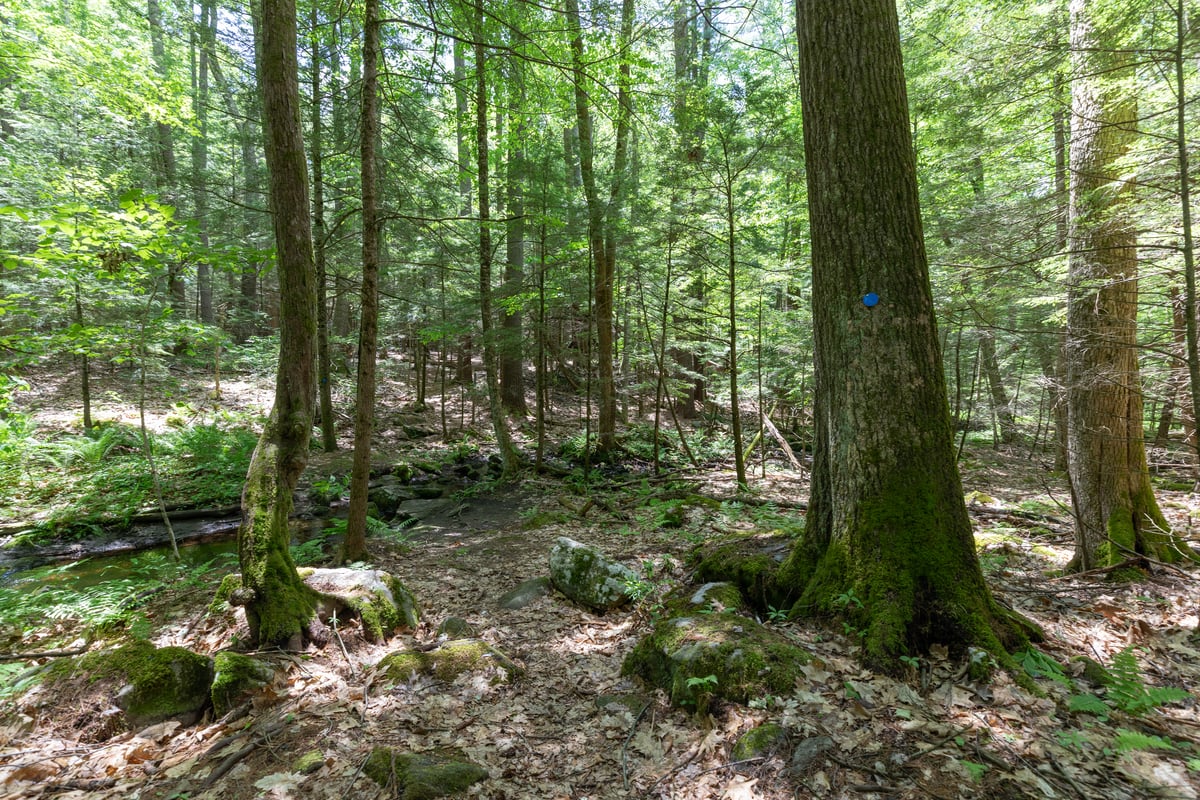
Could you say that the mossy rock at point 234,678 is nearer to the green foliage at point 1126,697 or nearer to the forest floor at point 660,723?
the forest floor at point 660,723

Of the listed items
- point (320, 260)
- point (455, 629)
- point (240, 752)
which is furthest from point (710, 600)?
point (320, 260)

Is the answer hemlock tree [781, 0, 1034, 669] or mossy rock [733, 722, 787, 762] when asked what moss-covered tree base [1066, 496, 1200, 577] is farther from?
mossy rock [733, 722, 787, 762]

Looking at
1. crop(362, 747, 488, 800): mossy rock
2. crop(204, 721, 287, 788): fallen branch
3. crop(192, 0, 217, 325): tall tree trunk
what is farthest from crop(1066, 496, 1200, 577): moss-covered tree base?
crop(192, 0, 217, 325): tall tree trunk

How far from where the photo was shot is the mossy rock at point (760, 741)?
2.44m

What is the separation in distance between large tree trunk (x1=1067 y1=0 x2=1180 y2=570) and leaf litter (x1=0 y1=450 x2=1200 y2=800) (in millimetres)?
585

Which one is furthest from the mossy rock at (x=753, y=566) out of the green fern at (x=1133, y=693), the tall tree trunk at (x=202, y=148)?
the tall tree trunk at (x=202, y=148)

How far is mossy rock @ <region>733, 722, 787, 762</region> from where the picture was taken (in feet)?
8.01

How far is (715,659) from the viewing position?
9.96 ft

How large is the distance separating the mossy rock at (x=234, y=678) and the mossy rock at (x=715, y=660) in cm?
249

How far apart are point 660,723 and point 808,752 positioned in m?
0.88

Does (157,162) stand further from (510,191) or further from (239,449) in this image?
(510,191)

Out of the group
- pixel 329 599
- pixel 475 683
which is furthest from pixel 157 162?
pixel 475 683

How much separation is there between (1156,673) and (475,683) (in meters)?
4.17

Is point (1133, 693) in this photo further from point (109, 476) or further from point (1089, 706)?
point (109, 476)
